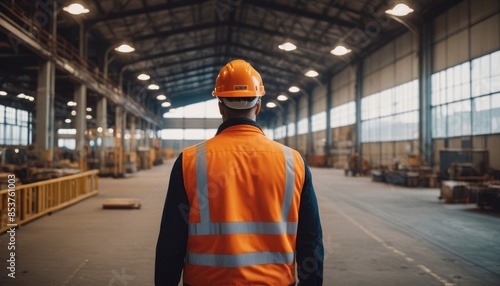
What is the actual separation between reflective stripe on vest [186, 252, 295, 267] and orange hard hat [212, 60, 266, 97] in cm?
77

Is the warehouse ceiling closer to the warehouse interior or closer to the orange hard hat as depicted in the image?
the warehouse interior

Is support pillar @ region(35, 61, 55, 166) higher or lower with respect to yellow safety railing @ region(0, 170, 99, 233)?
higher

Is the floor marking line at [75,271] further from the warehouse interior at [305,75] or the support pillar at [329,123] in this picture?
the support pillar at [329,123]

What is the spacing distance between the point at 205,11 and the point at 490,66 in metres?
16.2

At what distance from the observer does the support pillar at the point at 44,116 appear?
1625cm

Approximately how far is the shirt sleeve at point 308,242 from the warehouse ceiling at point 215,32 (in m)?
14.6

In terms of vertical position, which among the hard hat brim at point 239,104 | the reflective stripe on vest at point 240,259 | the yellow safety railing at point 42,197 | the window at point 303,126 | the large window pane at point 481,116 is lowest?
the yellow safety railing at point 42,197

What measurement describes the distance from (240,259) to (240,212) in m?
0.20

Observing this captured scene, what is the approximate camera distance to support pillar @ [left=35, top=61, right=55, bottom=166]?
16.2 m

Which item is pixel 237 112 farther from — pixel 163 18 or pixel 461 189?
pixel 163 18

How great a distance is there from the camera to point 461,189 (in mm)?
13297

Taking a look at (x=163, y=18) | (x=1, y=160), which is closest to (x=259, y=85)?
(x=1, y=160)

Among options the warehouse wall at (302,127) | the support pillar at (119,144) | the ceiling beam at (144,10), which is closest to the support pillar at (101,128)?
the support pillar at (119,144)

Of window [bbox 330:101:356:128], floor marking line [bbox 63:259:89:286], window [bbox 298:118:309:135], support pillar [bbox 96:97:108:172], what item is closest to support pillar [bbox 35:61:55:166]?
support pillar [bbox 96:97:108:172]
